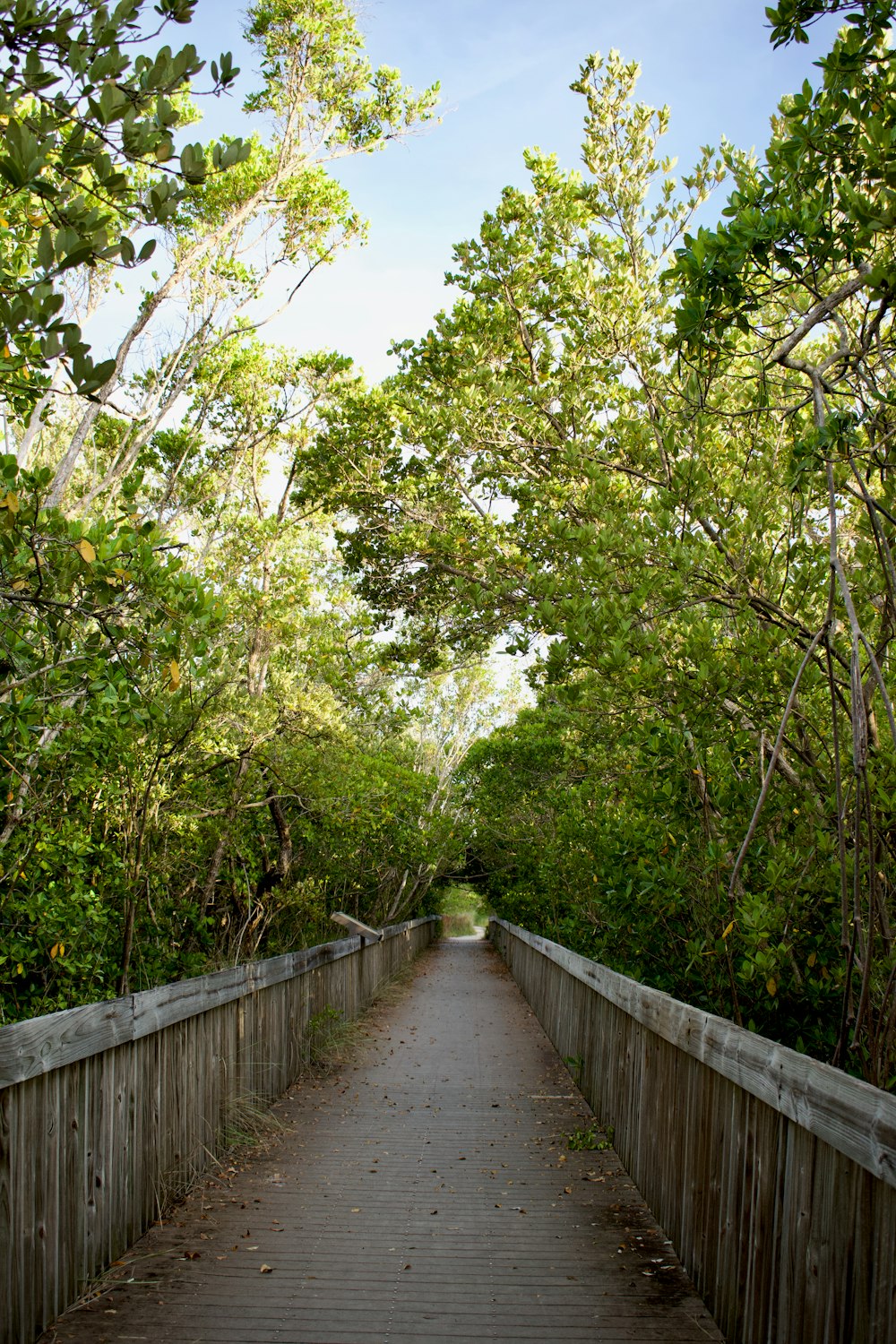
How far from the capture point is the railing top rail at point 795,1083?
2.57 metres

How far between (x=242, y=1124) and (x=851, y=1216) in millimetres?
4899

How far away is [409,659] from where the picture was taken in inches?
457

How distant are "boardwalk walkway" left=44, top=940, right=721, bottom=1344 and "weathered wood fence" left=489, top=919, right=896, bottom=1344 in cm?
32

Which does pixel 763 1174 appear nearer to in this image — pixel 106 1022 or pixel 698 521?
pixel 106 1022

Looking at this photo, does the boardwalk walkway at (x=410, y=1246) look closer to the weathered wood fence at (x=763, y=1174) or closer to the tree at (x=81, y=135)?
the weathered wood fence at (x=763, y=1174)

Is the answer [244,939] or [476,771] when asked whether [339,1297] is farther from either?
[476,771]

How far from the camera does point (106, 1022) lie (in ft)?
14.3

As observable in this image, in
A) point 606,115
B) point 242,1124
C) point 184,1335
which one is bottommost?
point 242,1124

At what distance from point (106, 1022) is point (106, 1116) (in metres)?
0.40

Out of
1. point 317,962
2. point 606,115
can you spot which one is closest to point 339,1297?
point 317,962

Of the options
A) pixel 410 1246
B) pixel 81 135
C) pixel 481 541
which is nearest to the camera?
pixel 81 135

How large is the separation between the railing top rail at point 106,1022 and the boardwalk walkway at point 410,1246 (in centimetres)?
94

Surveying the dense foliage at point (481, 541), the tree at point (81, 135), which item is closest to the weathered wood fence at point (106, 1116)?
the dense foliage at point (481, 541)

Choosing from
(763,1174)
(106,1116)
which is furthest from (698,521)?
(106,1116)
